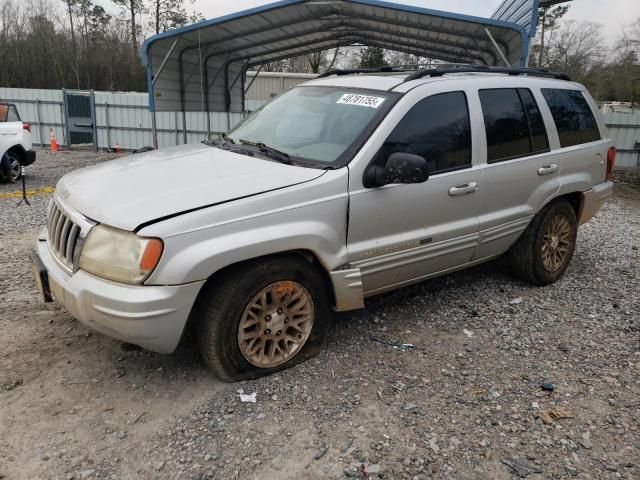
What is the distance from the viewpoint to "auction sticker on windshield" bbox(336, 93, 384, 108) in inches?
145

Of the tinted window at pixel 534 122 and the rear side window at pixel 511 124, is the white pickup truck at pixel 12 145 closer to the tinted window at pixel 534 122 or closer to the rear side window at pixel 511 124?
the rear side window at pixel 511 124

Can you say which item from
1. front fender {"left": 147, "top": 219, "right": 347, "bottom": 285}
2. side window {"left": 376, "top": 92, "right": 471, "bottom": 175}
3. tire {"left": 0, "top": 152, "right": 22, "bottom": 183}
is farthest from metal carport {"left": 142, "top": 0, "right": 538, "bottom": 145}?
front fender {"left": 147, "top": 219, "right": 347, "bottom": 285}

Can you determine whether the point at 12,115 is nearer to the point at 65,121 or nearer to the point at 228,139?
the point at 228,139

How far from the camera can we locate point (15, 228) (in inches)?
266

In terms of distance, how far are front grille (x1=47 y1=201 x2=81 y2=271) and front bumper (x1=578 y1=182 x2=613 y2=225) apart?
15.0 ft

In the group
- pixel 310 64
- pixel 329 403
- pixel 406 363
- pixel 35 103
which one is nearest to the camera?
pixel 329 403

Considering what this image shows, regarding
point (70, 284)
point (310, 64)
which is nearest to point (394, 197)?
point (70, 284)

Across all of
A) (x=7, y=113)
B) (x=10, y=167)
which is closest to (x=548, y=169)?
(x=10, y=167)

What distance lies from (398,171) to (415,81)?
0.97 meters

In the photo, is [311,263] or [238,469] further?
[311,263]

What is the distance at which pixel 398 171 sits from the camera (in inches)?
128

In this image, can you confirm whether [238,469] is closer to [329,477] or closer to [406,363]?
[329,477]

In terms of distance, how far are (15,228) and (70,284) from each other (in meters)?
4.65

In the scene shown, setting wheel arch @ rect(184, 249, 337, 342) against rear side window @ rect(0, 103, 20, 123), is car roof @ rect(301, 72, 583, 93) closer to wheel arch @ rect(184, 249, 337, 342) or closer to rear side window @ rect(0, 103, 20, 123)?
wheel arch @ rect(184, 249, 337, 342)
